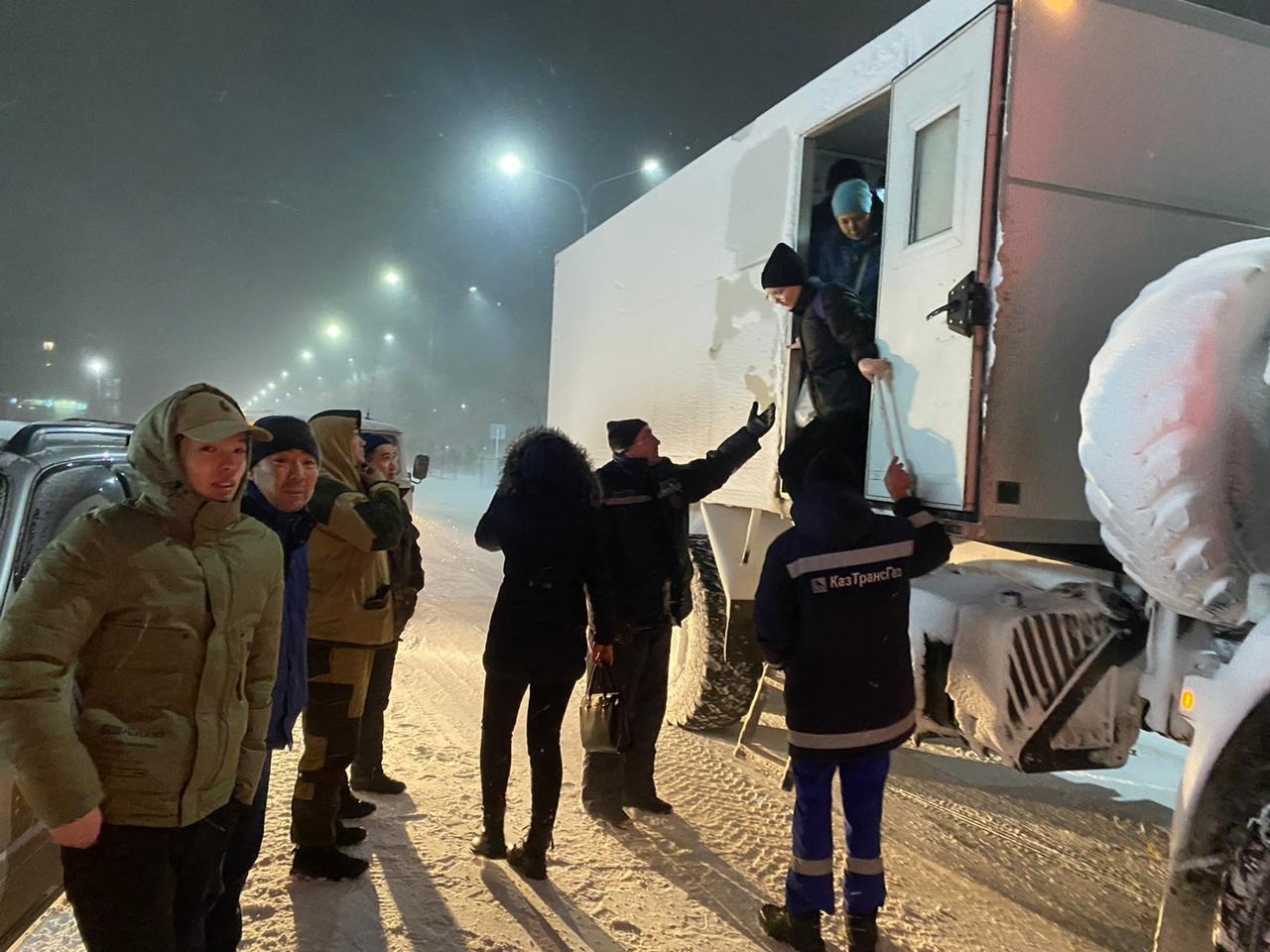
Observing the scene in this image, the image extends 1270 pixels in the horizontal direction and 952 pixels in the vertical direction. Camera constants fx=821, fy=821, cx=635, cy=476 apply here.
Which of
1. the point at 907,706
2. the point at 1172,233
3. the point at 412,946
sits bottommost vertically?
the point at 412,946

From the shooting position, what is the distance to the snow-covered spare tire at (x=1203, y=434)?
2.06 metres

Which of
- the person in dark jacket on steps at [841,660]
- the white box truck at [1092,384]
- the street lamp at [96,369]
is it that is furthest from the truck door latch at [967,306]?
the street lamp at [96,369]

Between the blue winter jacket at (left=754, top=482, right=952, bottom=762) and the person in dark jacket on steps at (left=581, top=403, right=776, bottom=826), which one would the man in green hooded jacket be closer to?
the blue winter jacket at (left=754, top=482, right=952, bottom=762)

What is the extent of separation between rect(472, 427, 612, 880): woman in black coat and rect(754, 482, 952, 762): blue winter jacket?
0.85 metres

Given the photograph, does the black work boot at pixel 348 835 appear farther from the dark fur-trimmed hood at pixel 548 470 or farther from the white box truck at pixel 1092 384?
the white box truck at pixel 1092 384

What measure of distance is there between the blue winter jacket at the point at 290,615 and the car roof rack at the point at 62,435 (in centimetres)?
58

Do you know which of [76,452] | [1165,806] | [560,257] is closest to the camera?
[76,452]

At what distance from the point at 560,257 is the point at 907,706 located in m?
6.25

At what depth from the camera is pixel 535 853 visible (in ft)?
10.9

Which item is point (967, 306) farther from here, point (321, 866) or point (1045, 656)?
point (321, 866)

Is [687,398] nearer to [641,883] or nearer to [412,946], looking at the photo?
[641,883]

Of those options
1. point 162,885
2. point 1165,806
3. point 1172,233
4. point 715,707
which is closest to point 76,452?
point 162,885

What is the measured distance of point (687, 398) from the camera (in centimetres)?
539

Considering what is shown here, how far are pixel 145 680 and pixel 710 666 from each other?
145 inches
